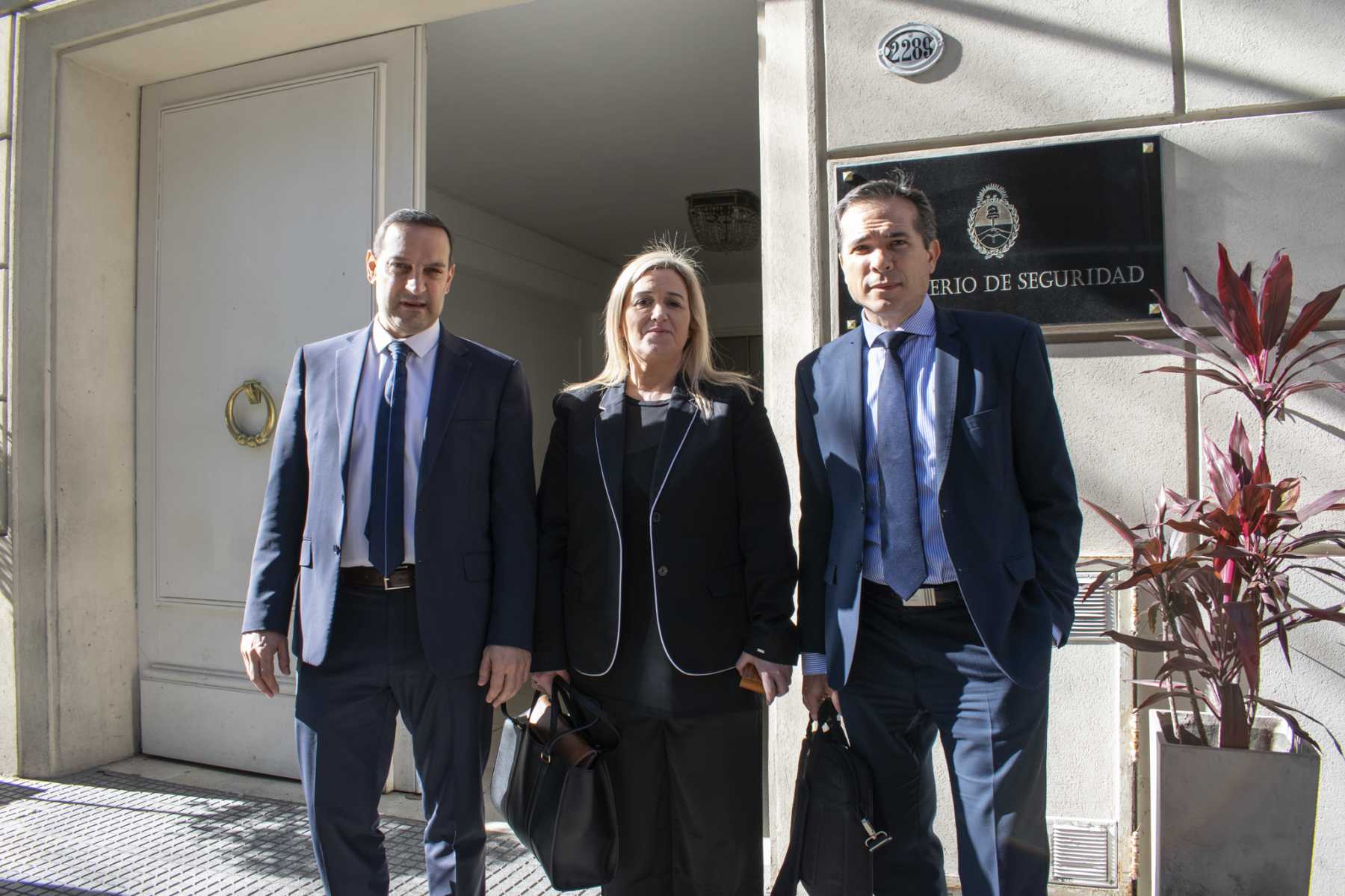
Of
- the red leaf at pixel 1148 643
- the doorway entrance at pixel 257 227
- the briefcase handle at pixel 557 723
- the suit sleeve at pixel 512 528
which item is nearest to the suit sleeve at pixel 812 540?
the briefcase handle at pixel 557 723

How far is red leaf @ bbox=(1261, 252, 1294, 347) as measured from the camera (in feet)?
7.58

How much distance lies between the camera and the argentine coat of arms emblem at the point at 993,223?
9.79ft

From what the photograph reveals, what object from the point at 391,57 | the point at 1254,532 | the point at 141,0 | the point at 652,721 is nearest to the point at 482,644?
the point at 652,721

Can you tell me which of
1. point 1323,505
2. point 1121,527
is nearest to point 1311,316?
point 1323,505

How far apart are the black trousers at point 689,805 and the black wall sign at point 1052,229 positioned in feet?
5.20

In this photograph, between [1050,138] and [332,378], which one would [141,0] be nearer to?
[332,378]

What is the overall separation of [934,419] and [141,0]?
4168 millimetres

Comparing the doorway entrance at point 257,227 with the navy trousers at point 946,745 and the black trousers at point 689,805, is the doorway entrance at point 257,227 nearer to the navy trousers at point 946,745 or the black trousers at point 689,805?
the black trousers at point 689,805

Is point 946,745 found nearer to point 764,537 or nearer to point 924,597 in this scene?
point 924,597

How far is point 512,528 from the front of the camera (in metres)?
2.35

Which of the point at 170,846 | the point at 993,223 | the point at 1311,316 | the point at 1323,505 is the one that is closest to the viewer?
the point at 1323,505

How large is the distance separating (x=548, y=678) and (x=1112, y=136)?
7.74 feet

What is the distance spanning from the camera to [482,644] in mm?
2318

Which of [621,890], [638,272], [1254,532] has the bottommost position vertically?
[621,890]
